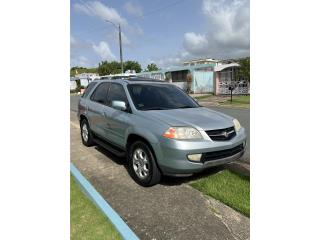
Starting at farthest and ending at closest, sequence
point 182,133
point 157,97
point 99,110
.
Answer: point 99,110 → point 157,97 → point 182,133

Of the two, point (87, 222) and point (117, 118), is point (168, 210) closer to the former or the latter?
point (87, 222)

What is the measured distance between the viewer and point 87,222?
309 centimetres

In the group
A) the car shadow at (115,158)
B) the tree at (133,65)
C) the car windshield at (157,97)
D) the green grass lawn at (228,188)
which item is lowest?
the green grass lawn at (228,188)

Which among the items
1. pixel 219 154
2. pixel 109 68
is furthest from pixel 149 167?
pixel 109 68

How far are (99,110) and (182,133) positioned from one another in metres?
2.56

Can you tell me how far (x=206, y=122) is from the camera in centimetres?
377

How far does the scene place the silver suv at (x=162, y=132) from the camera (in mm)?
3512

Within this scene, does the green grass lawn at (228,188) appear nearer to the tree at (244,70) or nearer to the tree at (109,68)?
the tree at (244,70)

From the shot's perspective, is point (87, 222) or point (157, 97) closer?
point (87, 222)

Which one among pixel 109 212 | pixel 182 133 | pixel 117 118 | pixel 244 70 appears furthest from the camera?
pixel 244 70

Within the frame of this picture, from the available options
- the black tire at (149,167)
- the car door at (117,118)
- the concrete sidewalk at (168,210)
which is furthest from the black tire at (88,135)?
the black tire at (149,167)

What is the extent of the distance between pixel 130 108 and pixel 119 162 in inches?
55.6

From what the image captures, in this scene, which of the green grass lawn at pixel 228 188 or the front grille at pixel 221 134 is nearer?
the green grass lawn at pixel 228 188
